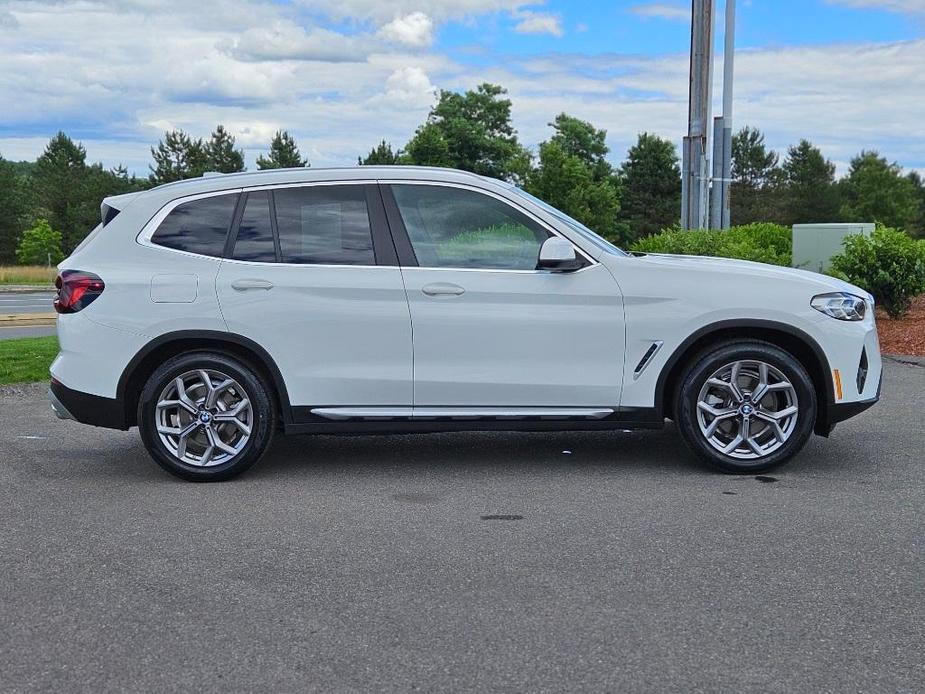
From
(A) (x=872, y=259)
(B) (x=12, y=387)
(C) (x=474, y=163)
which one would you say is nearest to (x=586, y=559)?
(B) (x=12, y=387)

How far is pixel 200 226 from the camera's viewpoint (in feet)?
20.7

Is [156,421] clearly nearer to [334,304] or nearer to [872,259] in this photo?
[334,304]

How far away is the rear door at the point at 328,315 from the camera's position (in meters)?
6.11

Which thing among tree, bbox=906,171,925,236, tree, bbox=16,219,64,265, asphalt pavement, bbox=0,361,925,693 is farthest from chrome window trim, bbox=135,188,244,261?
tree, bbox=906,171,925,236

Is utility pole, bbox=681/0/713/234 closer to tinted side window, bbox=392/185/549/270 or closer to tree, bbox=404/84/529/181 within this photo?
tinted side window, bbox=392/185/549/270

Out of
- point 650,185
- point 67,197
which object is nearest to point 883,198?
point 650,185

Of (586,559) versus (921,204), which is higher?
(921,204)

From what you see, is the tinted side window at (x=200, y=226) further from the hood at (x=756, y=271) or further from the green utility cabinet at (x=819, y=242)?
the green utility cabinet at (x=819, y=242)

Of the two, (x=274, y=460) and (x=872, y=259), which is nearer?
(x=274, y=460)

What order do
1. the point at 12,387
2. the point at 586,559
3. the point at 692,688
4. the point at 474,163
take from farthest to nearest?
the point at 474,163 < the point at 12,387 < the point at 586,559 < the point at 692,688

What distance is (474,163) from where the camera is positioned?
9044cm

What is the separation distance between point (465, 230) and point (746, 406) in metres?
1.99

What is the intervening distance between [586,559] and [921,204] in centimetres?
11910

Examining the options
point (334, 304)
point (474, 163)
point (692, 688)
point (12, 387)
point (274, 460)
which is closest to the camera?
point (692, 688)
